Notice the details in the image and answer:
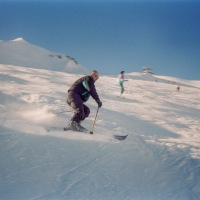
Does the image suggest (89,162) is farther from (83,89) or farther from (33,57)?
(33,57)

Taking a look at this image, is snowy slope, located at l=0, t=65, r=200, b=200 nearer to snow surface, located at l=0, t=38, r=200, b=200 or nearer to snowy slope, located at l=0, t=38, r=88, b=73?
snow surface, located at l=0, t=38, r=200, b=200

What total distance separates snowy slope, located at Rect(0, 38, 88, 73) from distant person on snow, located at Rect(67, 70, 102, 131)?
5998 cm

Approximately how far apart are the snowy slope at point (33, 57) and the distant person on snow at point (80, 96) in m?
60.0

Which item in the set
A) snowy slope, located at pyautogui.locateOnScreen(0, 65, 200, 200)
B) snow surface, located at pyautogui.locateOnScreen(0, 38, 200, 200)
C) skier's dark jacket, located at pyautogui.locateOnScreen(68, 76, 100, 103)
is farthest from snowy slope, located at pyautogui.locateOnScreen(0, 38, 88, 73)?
snowy slope, located at pyautogui.locateOnScreen(0, 65, 200, 200)

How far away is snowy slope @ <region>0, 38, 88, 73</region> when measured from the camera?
68094 millimetres

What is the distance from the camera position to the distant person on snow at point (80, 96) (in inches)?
266

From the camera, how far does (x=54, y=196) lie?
3.81m

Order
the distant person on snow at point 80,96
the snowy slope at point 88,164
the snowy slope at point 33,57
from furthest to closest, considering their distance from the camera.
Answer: the snowy slope at point 33,57
the distant person on snow at point 80,96
the snowy slope at point 88,164

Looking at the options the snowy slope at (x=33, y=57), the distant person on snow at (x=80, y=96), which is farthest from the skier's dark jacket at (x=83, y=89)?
the snowy slope at (x=33, y=57)

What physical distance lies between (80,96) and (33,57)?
232 feet

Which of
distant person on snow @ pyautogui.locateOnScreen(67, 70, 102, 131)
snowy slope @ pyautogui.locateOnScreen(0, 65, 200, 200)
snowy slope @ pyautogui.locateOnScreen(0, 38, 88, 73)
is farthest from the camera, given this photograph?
snowy slope @ pyautogui.locateOnScreen(0, 38, 88, 73)

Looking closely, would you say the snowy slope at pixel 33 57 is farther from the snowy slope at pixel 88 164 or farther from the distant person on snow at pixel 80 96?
the snowy slope at pixel 88 164

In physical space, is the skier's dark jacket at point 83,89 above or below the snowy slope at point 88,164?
above

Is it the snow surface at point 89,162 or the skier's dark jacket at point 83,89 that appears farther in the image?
the skier's dark jacket at point 83,89
